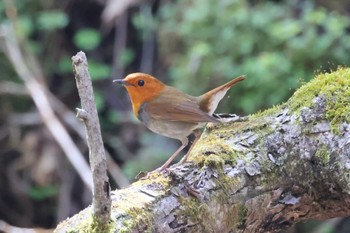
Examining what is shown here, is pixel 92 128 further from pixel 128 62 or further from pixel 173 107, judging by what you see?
pixel 128 62

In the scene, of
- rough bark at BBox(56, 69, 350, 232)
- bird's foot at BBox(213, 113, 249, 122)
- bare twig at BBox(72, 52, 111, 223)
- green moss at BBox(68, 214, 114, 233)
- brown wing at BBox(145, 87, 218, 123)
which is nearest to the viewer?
bare twig at BBox(72, 52, 111, 223)

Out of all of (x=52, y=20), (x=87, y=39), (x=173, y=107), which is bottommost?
(x=173, y=107)

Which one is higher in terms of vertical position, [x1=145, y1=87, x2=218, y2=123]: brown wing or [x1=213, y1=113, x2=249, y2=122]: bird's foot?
[x1=145, y1=87, x2=218, y2=123]: brown wing

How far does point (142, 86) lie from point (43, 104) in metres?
2.55

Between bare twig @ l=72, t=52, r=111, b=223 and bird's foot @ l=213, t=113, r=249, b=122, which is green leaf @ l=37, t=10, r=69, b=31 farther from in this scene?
bare twig @ l=72, t=52, r=111, b=223

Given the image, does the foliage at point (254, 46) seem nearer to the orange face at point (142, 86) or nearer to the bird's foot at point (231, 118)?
the orange face at point (142, 86)

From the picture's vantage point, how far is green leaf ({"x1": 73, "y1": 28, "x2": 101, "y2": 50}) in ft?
20.6

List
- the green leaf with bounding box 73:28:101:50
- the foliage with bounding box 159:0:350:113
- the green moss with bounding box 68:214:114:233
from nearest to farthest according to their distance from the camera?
the green moss with bounding box 68:214:114:233
the foliage with bounding box 159:0:350:113
the green leaf with bounding box 73:28:101:50

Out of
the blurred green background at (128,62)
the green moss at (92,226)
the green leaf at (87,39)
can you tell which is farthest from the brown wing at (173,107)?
the green leaf at (87,39)

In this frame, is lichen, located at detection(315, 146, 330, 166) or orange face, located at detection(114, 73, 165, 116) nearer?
lichen, located at detection(315, 146, 330, 166)

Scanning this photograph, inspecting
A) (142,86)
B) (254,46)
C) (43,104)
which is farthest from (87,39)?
(142,86)

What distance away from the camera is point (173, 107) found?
2984mm

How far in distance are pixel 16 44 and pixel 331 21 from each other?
8.39 feet

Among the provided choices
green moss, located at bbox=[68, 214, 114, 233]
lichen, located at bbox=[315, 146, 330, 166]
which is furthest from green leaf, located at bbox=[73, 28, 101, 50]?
green moss, located at bbox=[68, 214, 114, 233]
